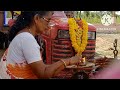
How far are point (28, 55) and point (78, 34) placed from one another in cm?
188

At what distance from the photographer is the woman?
78.2 inches

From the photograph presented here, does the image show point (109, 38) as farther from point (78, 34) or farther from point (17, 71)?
point (17, 71)

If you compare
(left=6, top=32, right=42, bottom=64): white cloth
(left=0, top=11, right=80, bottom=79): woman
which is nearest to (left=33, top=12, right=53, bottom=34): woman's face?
(left=0, top=11, right=80, bottom=79): woman

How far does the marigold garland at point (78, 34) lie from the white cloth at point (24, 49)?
67.4 inches

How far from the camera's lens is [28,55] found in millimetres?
→ 1985

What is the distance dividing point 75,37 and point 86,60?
382 millimetres

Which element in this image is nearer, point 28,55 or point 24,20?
point 28,55

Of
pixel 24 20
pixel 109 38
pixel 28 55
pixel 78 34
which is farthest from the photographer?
pixel 78 34

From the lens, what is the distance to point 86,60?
3.59 m

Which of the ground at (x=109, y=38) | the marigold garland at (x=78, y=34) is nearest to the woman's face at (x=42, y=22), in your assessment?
the ground at (x=109, y=38)

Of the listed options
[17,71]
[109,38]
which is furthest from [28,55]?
[109,38]

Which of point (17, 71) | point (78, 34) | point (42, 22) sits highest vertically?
point (42, 22)

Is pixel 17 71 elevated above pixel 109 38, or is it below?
below
